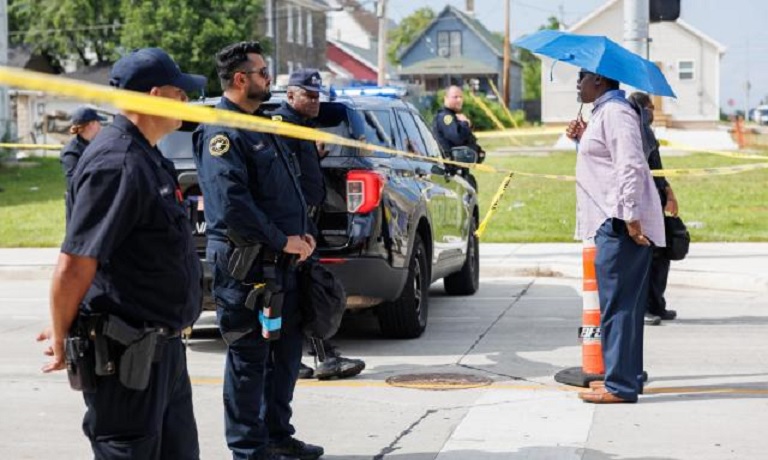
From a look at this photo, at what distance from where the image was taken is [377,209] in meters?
9.11

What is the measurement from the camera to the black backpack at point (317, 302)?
6.28 m

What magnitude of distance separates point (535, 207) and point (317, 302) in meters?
16.6

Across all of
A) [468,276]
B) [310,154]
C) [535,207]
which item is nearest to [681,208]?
[535,207]

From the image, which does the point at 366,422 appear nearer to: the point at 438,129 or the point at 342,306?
the point at 342,306

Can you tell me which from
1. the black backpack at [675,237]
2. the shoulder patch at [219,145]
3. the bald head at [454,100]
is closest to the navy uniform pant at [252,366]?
the shoulder patch at [219,145]

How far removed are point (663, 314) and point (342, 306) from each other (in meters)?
5.31

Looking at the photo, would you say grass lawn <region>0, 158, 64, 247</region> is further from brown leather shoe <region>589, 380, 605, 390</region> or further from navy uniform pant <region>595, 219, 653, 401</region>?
navy uniform pant <region>595, 219, 653, 401</region>

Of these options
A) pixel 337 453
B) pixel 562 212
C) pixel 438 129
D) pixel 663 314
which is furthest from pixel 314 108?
pixel 562 212

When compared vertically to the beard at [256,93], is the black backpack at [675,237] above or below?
below

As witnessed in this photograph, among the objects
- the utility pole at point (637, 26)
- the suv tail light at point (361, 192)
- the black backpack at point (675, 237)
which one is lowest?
the black backpack at point (675, 237)

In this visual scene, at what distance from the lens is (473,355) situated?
9.48m

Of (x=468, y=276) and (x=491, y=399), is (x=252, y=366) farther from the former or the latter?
(x=468, y=276)

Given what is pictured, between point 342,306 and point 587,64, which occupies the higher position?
point 587,64

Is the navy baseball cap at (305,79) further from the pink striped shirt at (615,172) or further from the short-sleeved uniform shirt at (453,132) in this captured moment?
the short-sleeved uniform shirt at (453,132)
